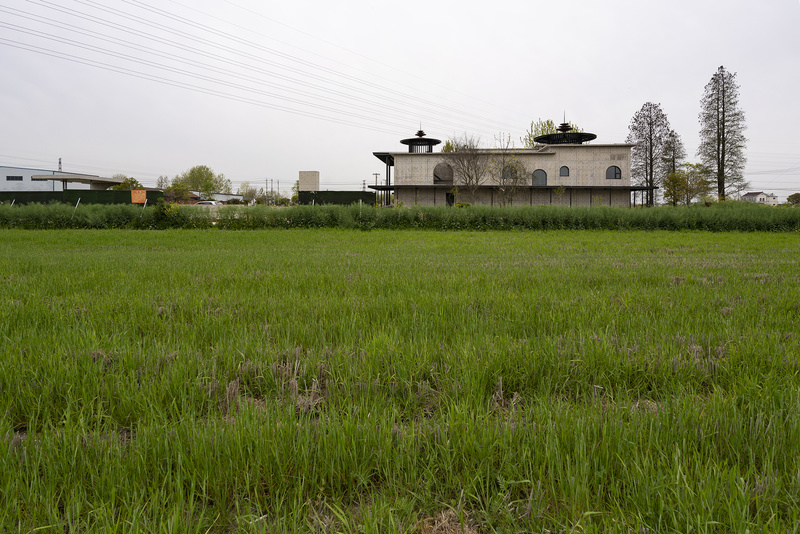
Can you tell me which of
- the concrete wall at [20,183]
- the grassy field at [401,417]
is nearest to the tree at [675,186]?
the grassy field at [401,417]

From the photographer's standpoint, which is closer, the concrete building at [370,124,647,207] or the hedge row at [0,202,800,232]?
the hedge row at [0,202,800,232]

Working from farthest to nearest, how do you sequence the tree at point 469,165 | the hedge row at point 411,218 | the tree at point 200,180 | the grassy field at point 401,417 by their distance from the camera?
the tree at point 200,180, the tree at point 469,165, the hedge row at point 411,218, the grassy field at point 401,417

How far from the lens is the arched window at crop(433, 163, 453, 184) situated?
181ft

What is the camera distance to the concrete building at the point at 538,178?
52.8 meters

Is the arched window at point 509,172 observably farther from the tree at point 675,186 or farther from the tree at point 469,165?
the tree at point 675,186

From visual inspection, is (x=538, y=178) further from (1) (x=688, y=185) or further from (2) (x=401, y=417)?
(2) (x=401, y=417)

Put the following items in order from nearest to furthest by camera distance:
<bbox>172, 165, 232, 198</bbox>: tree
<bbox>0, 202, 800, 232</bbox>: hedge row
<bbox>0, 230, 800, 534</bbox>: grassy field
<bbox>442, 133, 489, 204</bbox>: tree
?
<bbox>0, 230, 800, 534</bbox>: grassy field, <bbox>0, 202, 800, 232</bbox>: hedge row, <bbox>442, 133, 489, 204</bbox>: tree, <bbox>172, 165, 232, 198</bbox>: tree

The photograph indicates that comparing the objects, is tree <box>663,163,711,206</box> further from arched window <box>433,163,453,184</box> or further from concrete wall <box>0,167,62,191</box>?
concrete wall <box>0,167,62,191</box>

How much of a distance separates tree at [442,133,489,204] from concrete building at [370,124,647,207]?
314 mm

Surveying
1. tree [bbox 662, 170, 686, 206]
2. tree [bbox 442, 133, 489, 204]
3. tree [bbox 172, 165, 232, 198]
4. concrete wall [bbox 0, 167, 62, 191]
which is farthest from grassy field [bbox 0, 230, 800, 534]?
concrete wall [bbox 0, 167, 62, 191]

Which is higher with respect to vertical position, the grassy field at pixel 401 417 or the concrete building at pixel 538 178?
the concrete building at pixel 538 178

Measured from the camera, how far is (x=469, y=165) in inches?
2036

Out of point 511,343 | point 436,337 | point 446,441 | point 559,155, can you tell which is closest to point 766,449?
point 446,441

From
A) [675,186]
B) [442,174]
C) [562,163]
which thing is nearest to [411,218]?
[442,174]
